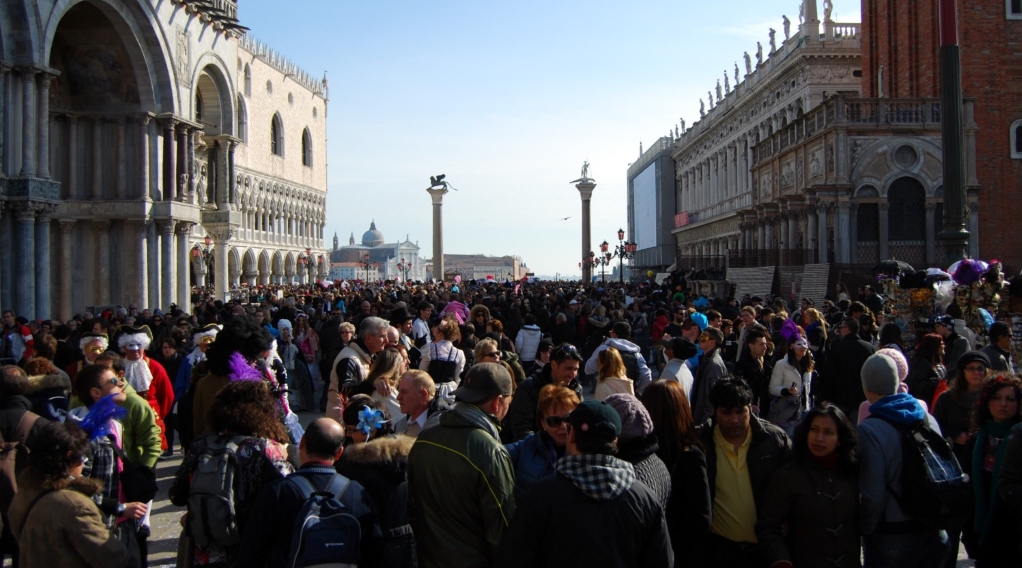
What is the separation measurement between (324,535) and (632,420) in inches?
57.1

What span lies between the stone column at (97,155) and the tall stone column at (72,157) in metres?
0.41

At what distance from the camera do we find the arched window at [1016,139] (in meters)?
26.1

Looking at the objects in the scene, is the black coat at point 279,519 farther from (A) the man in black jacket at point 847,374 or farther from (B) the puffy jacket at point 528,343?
(B) the puffy jacket at point 528,343

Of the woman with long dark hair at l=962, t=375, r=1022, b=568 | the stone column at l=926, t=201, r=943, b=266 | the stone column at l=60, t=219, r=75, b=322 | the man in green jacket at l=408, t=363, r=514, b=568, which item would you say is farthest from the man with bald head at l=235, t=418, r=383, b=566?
the stone column at l=926, t=201, r=943, b=266

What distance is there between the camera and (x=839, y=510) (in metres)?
4.26

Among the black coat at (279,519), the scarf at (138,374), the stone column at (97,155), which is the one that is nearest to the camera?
the black coat at (279,519)

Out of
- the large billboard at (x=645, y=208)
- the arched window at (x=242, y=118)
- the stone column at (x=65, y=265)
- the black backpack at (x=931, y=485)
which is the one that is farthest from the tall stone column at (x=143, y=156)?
the large billboard at (x=645, y=208)

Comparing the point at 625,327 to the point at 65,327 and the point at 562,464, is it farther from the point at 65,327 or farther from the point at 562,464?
the point at 65,327

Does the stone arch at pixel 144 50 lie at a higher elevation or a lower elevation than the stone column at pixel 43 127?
higher

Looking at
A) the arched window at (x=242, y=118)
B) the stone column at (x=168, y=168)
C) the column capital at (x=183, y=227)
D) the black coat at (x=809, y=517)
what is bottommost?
the black coat at (x=809, y=517)

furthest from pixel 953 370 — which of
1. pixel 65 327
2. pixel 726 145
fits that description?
pixel 726 145

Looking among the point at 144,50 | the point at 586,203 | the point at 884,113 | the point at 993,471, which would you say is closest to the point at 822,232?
the point at 884,113

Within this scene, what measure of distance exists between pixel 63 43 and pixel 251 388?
69.6 feet

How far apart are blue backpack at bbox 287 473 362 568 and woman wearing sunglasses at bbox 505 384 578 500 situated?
110cm
